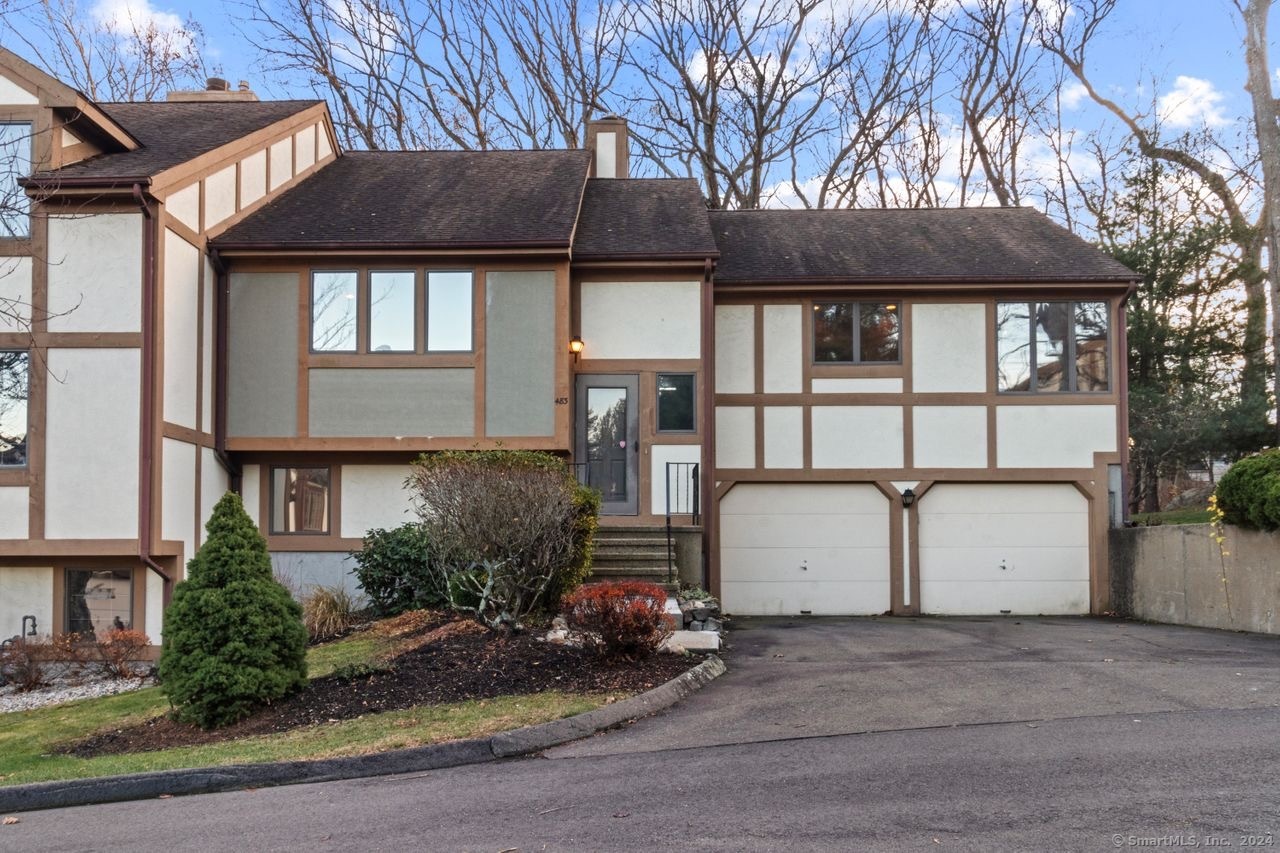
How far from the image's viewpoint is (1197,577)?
528 inches

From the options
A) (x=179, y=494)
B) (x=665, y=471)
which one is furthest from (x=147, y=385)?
(x=665, y=471)

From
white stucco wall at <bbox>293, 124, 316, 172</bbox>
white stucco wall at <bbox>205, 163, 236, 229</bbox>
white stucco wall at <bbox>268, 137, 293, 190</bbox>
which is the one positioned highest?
white stucco wall at <bbox>293, 124, 316, 172</bbox>

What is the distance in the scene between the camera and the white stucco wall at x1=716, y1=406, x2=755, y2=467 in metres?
15.9

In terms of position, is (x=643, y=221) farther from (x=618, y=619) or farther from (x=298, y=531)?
(x=618, y=619)

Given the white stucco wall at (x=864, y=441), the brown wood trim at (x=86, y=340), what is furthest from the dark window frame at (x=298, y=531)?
the white stucco wall at (x=864, y=441)

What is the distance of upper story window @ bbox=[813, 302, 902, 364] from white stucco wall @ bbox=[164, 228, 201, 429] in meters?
8.91

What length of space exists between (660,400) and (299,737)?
8586 millimetres

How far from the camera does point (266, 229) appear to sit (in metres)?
14.4

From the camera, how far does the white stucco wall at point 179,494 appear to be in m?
12.4

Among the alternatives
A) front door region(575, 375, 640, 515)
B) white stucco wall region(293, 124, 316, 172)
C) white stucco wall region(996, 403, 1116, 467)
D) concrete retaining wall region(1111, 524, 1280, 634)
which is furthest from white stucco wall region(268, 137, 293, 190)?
concrete retaining wall region(1111, 524, 1280, 634)

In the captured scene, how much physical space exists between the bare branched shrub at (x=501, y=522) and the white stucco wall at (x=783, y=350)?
6.12 m

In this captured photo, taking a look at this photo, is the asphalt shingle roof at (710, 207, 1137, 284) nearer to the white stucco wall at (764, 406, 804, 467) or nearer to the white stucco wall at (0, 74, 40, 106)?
the white stucco wall at (764, 406, 804, 467)

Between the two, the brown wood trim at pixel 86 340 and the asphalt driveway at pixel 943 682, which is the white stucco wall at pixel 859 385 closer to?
the asphalt driveway at pixel 943 682

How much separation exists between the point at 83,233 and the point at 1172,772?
1227 centimetres
